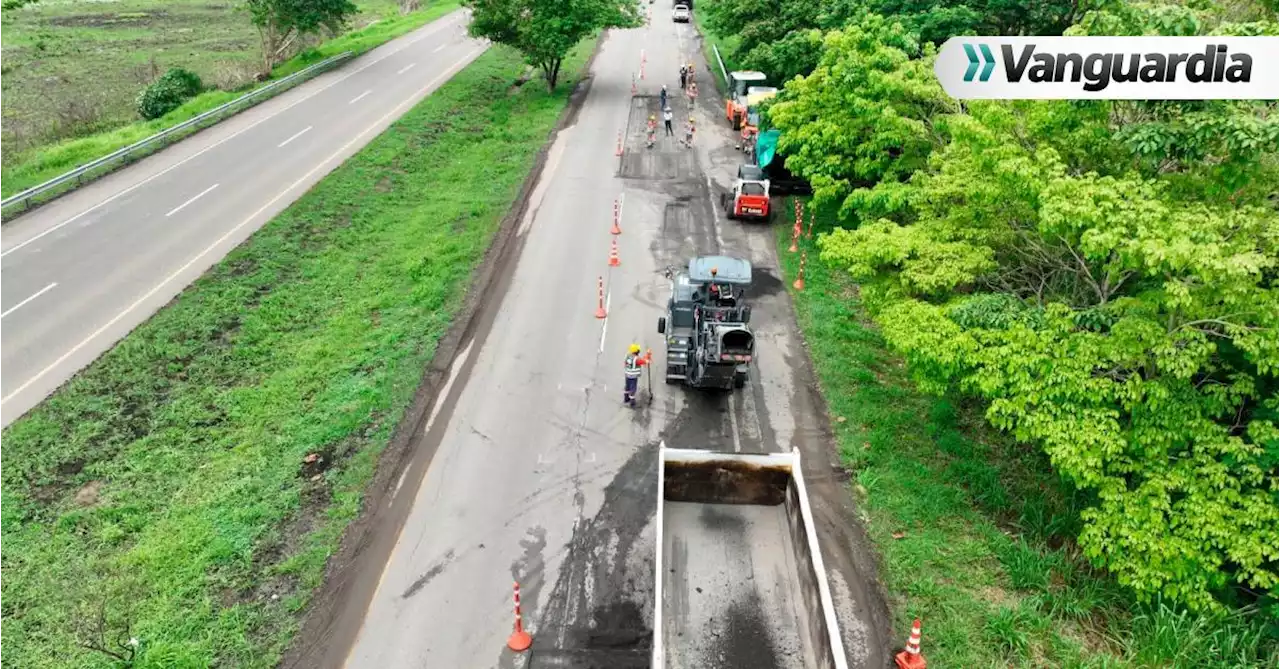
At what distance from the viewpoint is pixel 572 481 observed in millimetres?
14531

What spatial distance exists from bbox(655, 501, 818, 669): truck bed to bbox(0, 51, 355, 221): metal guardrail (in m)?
27.3

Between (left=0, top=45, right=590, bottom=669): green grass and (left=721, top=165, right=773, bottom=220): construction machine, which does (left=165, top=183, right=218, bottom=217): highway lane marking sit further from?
(left=721, top=165, right=773, bottom=220): construction machine

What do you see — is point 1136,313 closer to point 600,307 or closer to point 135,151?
point 600,307

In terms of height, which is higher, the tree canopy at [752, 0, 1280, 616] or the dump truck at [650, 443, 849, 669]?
the tree canopy at [752, 0, 1280, 616]

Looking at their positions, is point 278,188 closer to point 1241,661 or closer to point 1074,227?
point 1074,227

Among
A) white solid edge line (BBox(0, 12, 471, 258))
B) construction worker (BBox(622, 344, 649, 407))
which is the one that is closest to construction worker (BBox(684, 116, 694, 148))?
construction worker (BBox(622, 344, 649, 407))

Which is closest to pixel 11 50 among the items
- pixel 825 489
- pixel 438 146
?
pixel 438 146

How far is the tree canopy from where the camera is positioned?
9570 millimetres

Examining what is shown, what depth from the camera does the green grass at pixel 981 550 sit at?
10.5 meters

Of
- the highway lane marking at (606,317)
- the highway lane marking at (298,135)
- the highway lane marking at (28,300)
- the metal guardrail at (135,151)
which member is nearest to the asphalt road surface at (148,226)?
the highway lane marking at (28,300)

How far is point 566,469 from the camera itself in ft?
48.7

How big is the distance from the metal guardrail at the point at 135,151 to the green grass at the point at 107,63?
4.60 ft

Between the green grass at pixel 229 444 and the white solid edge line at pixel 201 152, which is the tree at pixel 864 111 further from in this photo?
the white solid edge line at pixel 201 152

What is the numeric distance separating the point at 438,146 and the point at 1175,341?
30.8m
